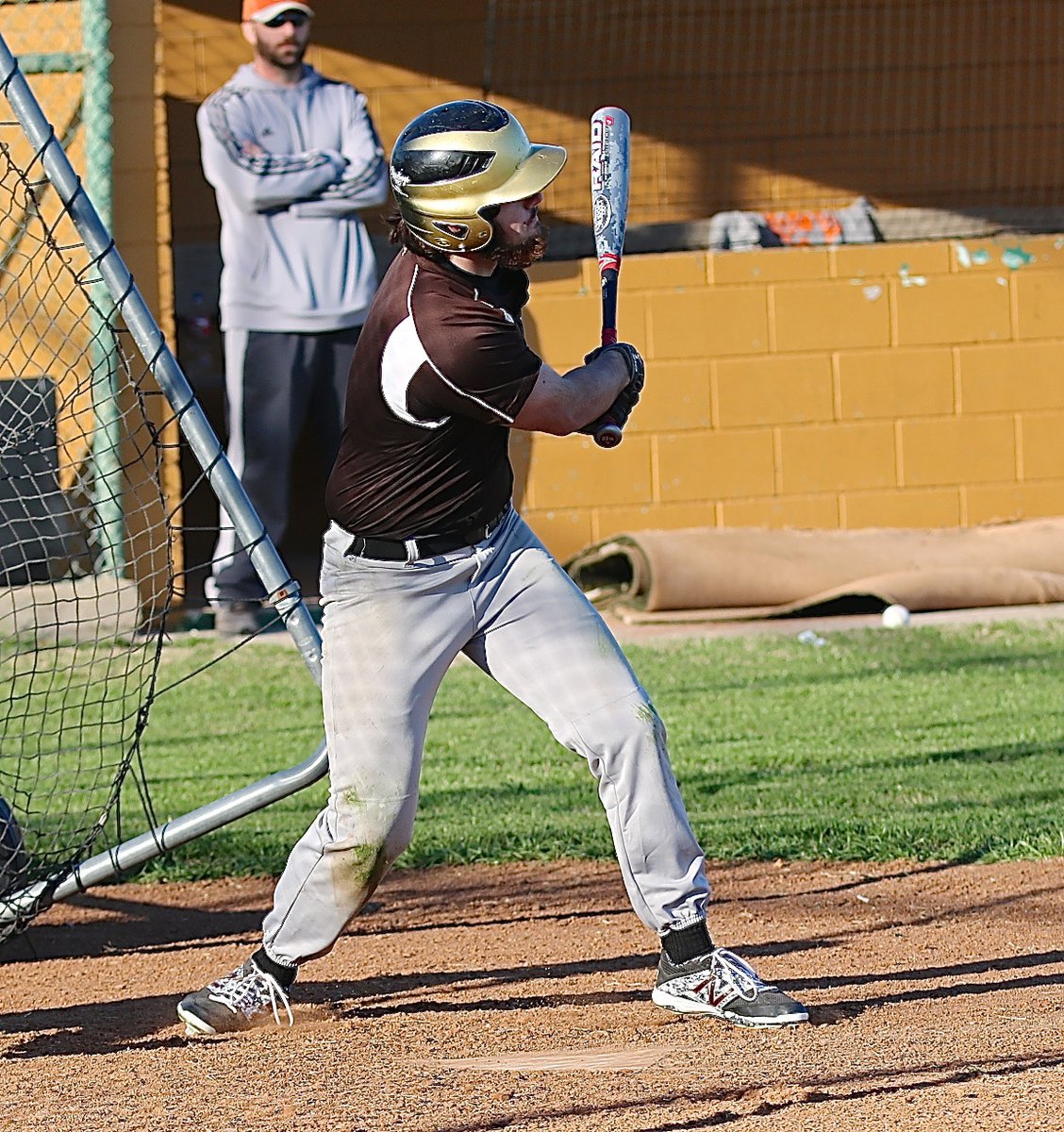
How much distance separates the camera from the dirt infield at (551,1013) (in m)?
3.54

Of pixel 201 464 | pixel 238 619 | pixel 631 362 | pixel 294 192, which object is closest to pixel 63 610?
pixel 238 619

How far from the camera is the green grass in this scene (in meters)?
6.07

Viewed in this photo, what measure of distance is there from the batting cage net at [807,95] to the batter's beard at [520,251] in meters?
8.71

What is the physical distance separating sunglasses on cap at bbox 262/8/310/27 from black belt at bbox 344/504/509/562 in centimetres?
641

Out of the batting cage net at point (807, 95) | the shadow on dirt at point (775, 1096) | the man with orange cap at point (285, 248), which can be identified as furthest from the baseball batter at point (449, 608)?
the batting cage net at point (807, 95)

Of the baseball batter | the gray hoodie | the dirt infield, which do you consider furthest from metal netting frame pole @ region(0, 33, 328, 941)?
the gray hoodie

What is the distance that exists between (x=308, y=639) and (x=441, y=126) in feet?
4.52

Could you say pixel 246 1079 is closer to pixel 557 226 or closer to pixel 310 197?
pixel 310 197

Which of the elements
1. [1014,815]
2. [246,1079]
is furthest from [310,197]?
[246,1079]

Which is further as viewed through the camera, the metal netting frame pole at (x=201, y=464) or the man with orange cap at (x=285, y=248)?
the man with orange cap at (x=285, y=248)

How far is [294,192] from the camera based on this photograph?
1004 centimetres

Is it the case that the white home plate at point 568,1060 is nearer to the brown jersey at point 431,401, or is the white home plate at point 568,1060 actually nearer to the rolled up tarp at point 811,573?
the brown jersey at point 431,401

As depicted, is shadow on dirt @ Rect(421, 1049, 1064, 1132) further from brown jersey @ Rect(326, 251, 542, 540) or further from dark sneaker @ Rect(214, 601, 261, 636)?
dark sneaker @ Rect(214, 601, 261, 636)

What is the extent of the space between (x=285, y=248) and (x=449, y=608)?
6.49m
